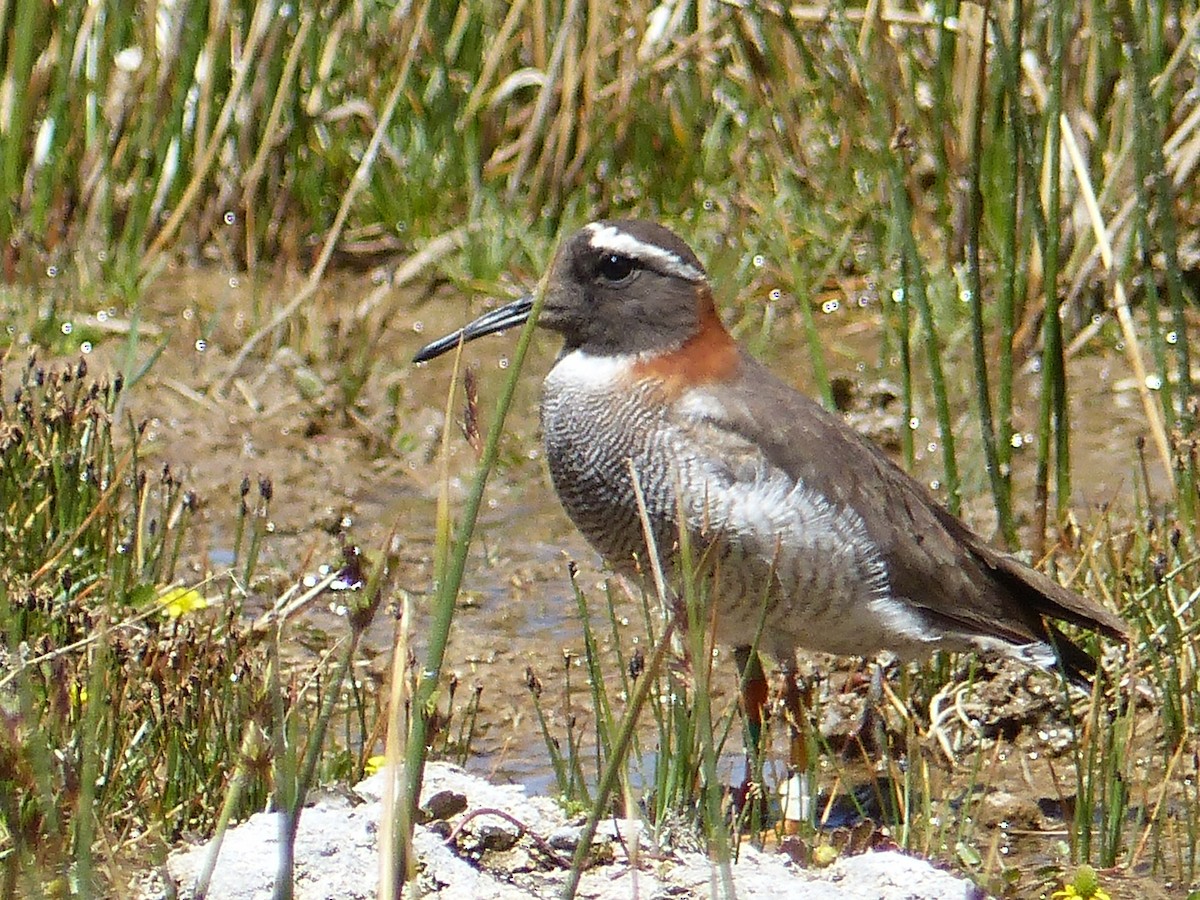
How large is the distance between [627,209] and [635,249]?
122 inches

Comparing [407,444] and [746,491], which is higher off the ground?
[746,491]

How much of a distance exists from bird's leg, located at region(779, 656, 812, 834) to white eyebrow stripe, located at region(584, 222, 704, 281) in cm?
110

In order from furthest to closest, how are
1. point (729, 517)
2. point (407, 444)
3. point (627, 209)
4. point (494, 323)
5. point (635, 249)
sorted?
point (627, 209) → point (407, 444) → point (494, 323) → point (635, 249) → point (729, 517)

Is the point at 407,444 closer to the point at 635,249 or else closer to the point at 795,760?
the point at 635,249

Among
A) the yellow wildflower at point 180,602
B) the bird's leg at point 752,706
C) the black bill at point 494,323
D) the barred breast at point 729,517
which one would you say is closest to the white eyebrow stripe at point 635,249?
the black bill at point 494,323

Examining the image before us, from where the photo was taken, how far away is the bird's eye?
5352mm

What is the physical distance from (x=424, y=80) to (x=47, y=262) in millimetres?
1819

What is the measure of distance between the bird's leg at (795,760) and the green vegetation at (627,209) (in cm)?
33

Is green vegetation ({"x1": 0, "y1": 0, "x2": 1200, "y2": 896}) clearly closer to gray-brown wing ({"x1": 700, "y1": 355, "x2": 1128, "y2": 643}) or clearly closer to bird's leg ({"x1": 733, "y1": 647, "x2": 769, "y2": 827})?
gray-brown wing ({"x1": 700, "y1": 355, "x2": 1128, "y2": 643})

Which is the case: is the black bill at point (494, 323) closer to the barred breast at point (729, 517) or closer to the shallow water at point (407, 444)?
the barred breast at point (729, 517)

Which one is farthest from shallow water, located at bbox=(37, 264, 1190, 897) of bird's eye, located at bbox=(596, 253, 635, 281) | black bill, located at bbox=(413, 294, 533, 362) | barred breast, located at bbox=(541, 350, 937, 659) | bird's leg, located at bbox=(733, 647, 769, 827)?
bird's eye, located at bbox=(596, 253, 635, 281)

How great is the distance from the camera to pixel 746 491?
488 cm

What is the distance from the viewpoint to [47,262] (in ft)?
25.9

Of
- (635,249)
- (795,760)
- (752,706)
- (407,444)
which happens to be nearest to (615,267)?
(635,249)
